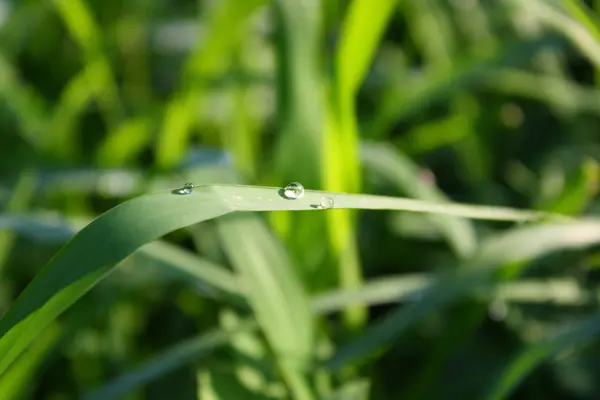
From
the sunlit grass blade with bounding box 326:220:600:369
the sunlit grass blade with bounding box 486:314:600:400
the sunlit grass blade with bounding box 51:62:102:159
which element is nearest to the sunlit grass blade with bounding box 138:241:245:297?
the sunlit grass blade with bounding box 326:220:600:369

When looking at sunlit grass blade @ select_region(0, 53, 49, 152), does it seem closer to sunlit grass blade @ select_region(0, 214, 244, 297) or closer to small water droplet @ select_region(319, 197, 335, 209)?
sunlit grass blade @ select_region(0, 214, 244, 297)

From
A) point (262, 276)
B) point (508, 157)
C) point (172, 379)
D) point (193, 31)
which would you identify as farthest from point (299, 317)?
point (193, 31)

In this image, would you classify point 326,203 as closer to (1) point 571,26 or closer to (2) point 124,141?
(1) point 571,26

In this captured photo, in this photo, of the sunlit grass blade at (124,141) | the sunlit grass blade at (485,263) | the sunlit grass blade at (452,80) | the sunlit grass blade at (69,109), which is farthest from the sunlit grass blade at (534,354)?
the sunlit grass blade at (69,109)

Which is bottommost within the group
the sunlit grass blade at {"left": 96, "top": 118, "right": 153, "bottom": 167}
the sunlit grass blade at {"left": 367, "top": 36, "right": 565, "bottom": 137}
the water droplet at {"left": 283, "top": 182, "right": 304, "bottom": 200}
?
the water droplet at {"left": 283, "top": 182, "right": 304, "bottom": 200}

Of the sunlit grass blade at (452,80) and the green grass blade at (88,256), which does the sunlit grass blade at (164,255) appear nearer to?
the green grass blade at (88,256)

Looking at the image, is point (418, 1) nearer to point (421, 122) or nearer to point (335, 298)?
point (421, 122)
